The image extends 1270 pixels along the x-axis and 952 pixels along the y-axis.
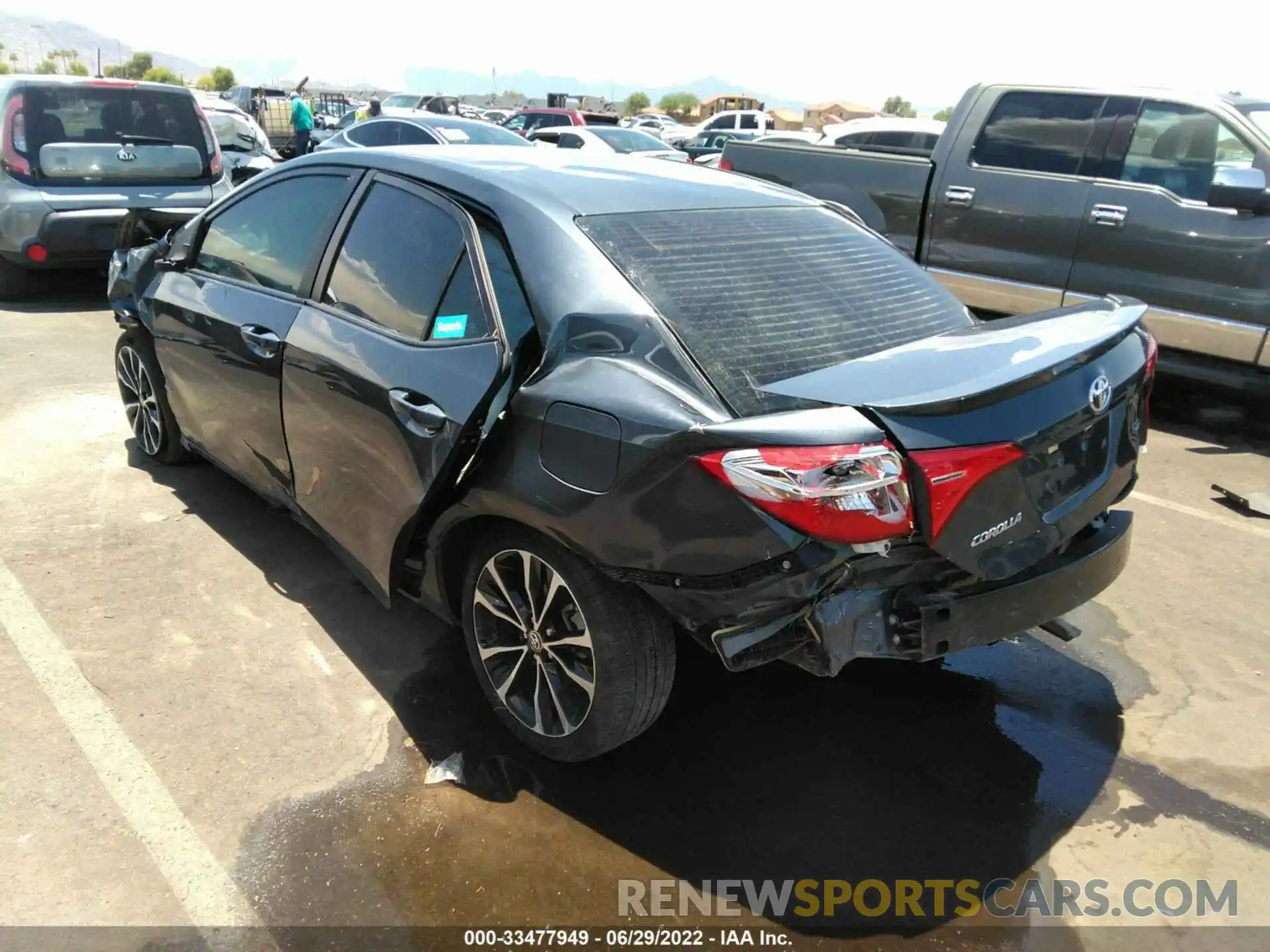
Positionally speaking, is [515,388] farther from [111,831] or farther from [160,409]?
[160,409]

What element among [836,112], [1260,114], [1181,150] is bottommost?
[836,112]

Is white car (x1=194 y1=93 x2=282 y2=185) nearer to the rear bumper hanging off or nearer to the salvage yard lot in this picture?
the salvage yard lot

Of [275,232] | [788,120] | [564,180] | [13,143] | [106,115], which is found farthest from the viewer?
[788,120]

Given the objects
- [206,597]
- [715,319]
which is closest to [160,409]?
[206,597]

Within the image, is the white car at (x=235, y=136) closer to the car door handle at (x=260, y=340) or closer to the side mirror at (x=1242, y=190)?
the car door handle at (x=260, y=340)

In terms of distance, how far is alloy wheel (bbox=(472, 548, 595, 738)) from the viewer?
107 inches

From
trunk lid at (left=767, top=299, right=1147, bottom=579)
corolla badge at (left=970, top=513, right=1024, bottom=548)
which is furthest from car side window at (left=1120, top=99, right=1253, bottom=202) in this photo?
corolla badge at (left=970, top=513, right=1024, bottom=548)

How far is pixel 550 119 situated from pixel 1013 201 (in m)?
17.9

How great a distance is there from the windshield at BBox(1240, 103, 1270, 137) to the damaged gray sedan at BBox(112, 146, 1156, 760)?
4.01 metres

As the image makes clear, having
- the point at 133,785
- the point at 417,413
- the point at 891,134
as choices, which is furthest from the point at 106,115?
the point at 891,134

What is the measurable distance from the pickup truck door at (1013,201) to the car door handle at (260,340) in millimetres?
5017

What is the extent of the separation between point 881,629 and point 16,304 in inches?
350

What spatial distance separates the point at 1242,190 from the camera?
5.58 m

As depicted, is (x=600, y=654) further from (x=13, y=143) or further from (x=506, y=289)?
(x=13, y=143)
